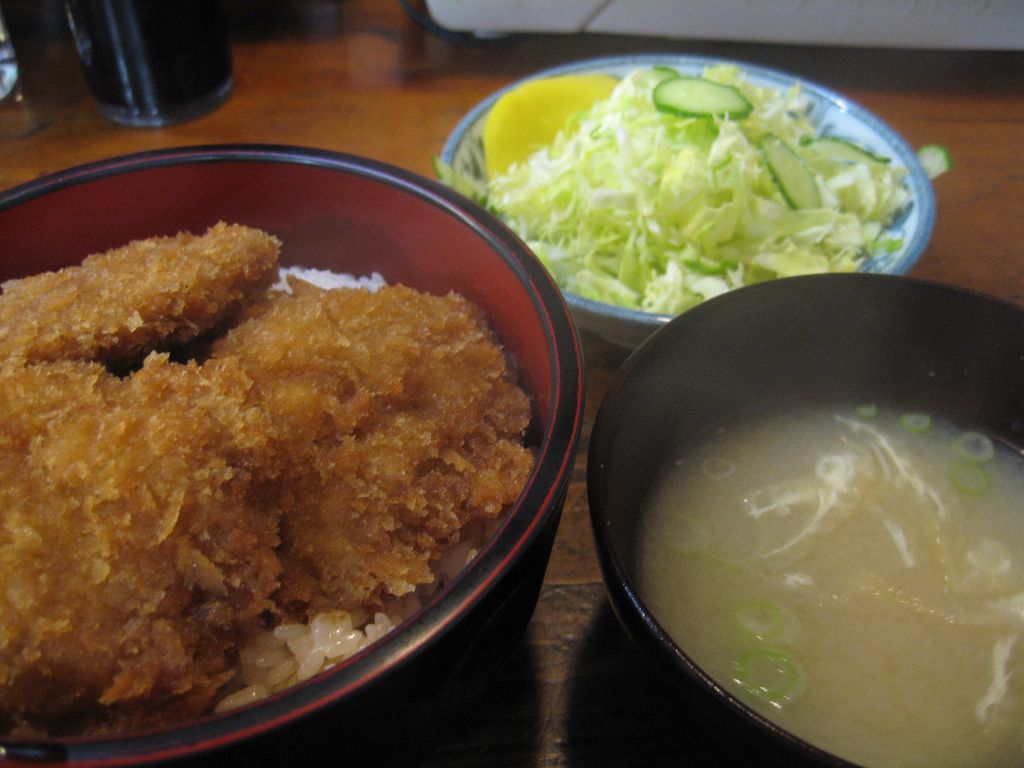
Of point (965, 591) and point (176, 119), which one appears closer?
point (965, 591)

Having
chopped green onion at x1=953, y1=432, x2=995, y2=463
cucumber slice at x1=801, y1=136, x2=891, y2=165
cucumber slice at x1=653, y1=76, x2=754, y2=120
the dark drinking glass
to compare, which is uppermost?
the dark drinking glass

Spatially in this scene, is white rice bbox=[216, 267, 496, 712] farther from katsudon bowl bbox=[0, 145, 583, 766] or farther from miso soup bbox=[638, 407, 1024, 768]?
miso soup bbox=[638, 407, 1024, 768]

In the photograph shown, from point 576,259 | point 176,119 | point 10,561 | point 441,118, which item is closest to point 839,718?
point 10,561

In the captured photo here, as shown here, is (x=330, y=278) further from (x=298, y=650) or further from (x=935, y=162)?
(x=935, y=162)

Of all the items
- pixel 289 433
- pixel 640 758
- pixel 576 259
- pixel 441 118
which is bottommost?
pixel 640 758

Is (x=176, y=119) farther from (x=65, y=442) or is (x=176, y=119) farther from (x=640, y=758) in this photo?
(x=640, y=758)

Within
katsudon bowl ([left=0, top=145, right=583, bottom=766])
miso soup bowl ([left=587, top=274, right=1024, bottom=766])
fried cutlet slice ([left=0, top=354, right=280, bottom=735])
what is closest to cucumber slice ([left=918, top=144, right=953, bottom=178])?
miso soup bowl ([left=587, top=274, right=1024, bottom=766])
